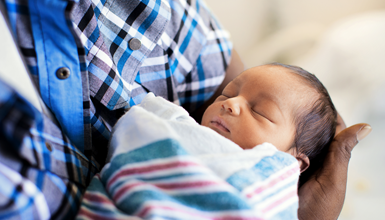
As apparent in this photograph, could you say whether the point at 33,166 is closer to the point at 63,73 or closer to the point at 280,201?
the point at 63,73

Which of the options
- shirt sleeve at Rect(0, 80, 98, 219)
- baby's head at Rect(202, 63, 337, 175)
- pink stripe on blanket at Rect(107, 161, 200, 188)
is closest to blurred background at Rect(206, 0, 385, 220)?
baby's head at Rect(202, 63, 337, 175)

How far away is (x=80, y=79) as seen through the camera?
0.52 metres

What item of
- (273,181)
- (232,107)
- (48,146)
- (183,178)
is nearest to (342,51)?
(232,107)

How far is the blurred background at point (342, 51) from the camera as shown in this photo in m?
1.12

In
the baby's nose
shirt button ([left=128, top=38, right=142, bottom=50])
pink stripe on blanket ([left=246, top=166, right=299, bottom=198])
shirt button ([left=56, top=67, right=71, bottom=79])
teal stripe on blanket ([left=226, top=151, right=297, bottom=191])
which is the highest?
shirt button ([left=128, top=38, right=142, bottom=50])

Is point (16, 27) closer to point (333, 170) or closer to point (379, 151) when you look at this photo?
point (333, 170)

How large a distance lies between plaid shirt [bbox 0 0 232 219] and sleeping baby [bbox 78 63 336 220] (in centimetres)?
7

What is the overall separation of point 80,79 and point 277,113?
0.45 m

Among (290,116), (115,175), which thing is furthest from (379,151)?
(115,175)

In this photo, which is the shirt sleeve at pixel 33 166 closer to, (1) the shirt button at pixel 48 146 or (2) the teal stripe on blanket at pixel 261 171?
(1) the shirt button at pixel 48 146

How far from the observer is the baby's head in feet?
2.08

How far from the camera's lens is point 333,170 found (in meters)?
0.72

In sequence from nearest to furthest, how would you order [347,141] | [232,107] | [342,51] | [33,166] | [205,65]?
1. [33,166]
2. [232,107]
3. [347,141]
4. [205,65]
5. [342,51]

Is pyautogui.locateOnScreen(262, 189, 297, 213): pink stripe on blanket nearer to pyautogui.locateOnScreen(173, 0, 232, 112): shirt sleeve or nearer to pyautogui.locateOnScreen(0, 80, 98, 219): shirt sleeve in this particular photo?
pyautogui.locateOnScreen(0, 80, 98, 219): shirt sleeve
